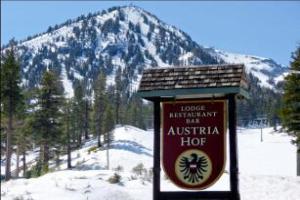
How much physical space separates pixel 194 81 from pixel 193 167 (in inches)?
84.7

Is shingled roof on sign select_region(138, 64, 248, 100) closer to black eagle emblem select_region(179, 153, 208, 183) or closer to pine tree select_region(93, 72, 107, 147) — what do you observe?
black eagle emblem select_region(179, 153, 208, 183)

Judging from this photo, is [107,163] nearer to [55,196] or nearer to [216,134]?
[55,196]

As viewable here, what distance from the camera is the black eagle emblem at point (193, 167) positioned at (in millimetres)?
14086

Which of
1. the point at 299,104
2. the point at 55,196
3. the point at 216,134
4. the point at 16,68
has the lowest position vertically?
the point at 55,196

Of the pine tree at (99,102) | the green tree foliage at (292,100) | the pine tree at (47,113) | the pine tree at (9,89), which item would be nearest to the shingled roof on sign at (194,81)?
the green tree foliage at (292,100)

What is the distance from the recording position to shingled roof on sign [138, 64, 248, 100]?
47.0 feet

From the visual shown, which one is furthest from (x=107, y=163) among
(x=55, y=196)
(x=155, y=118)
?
(x=155, y=118)

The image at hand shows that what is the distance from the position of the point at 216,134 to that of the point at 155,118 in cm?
165

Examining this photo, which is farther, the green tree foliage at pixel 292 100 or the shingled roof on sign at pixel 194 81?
the green tree foliage at pixel 292 100

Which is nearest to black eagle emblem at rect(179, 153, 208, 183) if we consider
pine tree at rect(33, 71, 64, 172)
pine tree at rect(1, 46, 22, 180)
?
pine tree at rect(1, 46, 22, 180)

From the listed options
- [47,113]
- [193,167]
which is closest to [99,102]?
[47,113]

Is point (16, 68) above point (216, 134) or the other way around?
above

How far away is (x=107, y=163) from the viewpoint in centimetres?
6147

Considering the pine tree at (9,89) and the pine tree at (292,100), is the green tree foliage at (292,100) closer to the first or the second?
the pine tree at (292,100)
